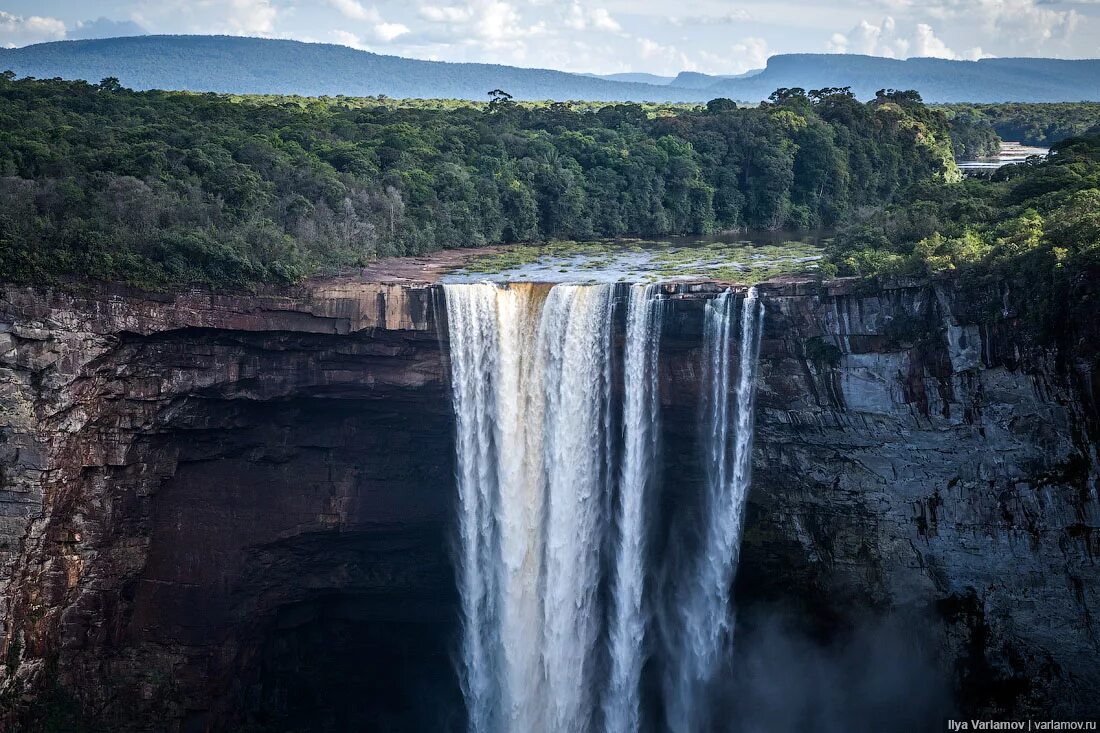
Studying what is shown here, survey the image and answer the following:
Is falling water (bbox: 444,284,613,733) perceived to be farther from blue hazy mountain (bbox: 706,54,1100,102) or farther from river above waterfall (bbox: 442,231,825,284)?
blue hazy mountain (bbox: 706,54,1100,102)

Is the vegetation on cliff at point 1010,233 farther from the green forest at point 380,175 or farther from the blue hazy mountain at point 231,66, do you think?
the blue hazy mountain at point 231,66

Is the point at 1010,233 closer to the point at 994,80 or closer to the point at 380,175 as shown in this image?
the point at 380,175

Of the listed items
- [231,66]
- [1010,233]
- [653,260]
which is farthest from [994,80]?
[1010,233]

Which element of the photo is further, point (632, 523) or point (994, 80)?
point (994, 80)

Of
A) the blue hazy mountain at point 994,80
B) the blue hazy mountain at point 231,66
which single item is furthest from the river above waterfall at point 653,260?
the blue hazy mountain at point 994,80

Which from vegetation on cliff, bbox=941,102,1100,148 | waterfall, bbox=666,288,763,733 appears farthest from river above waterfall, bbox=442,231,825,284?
vegetation on cliff, bbox=941,102,1100,148

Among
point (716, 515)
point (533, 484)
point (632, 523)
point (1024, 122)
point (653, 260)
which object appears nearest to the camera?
point (716, 515)
